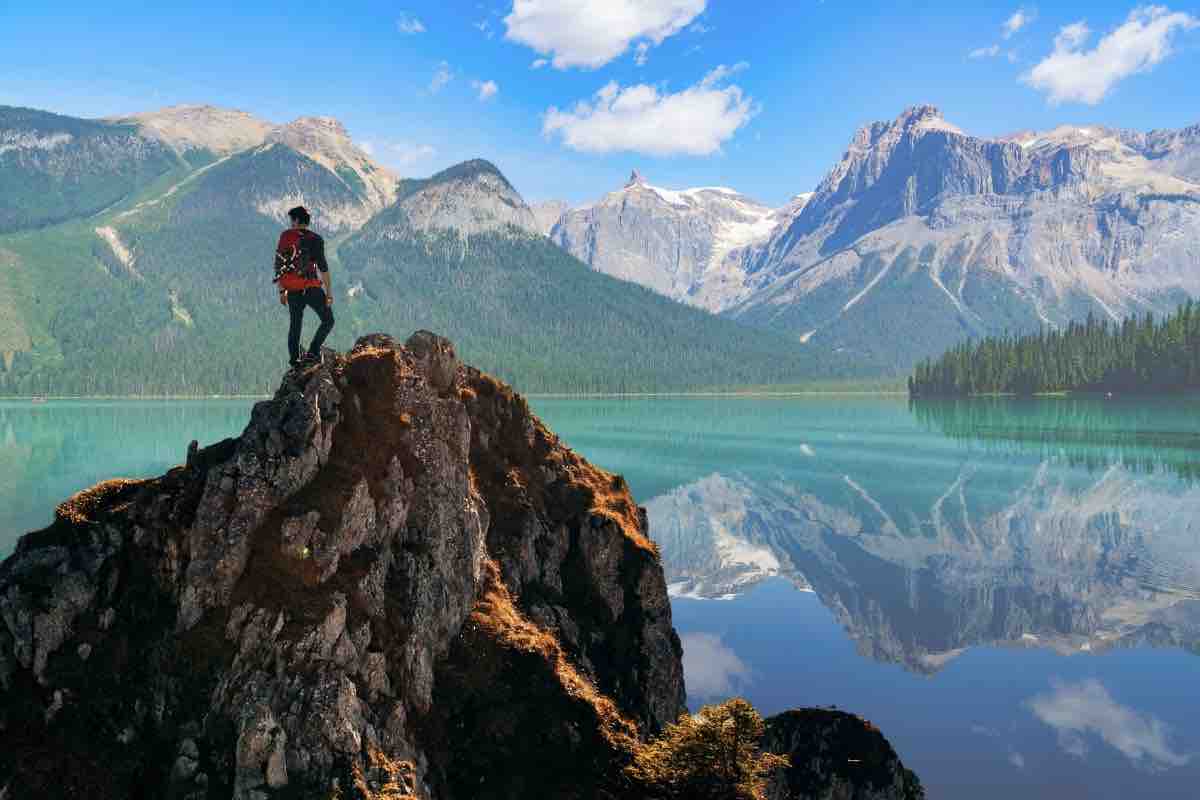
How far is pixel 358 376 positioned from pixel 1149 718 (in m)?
31.7

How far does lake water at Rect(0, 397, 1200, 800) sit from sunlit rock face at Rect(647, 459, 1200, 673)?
0.84 feet

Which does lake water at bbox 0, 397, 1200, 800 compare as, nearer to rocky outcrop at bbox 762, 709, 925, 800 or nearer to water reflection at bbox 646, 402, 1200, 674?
water reflection at bbox 646, 402, 1200, 674

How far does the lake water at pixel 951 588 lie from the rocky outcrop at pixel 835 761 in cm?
633

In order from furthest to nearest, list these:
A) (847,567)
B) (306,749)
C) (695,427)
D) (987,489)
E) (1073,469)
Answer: (695,427), (1073,469), (987,489), (847,567), (306,749)

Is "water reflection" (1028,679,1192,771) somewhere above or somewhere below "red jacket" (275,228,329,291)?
below

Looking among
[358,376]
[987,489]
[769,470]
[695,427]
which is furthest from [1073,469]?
[358,376]

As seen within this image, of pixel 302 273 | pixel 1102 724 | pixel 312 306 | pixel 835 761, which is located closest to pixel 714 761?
pixel 835 761

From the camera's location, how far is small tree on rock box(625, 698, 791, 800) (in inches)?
576

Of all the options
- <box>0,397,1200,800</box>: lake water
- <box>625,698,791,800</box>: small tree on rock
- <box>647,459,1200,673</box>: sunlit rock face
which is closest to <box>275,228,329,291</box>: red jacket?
<box>625,698,791,800</box>: small tree on rock

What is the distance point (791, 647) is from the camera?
135ft

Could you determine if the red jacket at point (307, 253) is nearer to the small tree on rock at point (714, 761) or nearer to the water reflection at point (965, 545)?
the small tree on rock at point (714, 761)

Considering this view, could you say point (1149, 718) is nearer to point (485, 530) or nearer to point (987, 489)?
point (485, 530)

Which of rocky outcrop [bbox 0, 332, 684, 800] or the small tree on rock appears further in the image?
the small tree on rock

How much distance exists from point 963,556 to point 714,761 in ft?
172
